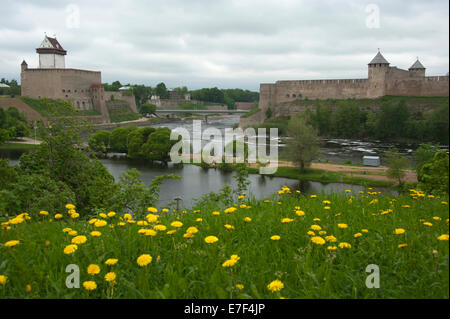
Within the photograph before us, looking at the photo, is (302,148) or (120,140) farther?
(120,140)

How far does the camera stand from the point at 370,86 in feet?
187

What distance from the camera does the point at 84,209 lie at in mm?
8617

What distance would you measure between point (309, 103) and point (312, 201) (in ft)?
199

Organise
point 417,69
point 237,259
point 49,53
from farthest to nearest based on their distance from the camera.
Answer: point 49,53, point 417,69, point 237,259

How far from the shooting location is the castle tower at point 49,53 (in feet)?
220

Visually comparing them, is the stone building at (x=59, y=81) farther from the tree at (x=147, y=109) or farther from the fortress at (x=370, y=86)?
the fortress at (x=370, y=86)

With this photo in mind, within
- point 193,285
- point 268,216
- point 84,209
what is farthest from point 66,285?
point 84,209

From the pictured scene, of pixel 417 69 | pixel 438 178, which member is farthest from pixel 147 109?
pixel 438 178

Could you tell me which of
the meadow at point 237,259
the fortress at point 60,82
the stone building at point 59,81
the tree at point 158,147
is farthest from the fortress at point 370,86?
the meadow at point 237,259

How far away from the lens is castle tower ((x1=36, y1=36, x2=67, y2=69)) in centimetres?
6700

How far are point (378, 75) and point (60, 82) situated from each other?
57.7m

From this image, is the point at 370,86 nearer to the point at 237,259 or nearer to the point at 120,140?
the point at 120,140
